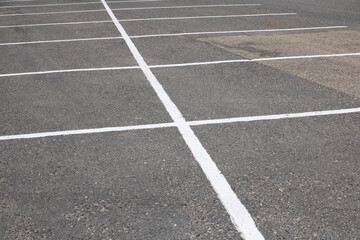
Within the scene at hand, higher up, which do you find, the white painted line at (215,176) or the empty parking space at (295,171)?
the empty parking space at (295,171)

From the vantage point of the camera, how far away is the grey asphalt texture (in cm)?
376

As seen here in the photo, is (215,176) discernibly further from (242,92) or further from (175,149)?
(242,92)

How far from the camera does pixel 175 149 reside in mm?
5016

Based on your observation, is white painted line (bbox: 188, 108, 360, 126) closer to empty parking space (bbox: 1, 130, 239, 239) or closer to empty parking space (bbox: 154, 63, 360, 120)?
empty parking space (bbox: 154, 63, 360, 120)

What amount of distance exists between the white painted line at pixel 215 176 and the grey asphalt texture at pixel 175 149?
6 centimetres

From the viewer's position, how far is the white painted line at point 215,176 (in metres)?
3.68

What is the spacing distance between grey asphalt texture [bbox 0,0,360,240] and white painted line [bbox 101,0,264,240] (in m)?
0.06

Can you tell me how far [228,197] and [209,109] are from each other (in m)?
2.23

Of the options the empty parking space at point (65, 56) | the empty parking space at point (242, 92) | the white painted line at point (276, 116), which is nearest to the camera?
the white painted line at point (276, 116)

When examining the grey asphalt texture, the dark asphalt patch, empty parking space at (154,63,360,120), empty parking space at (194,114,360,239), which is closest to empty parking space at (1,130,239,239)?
the grey asphalt texture

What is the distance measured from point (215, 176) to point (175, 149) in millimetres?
720

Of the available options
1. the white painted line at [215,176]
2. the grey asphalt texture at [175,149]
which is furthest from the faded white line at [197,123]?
the white painted line at [215,176]

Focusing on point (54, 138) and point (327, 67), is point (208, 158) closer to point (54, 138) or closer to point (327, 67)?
point (54, 138)

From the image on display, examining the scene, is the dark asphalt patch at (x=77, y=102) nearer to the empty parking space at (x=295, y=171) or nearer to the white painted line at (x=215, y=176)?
the white painted line at (x=215, y=176)
